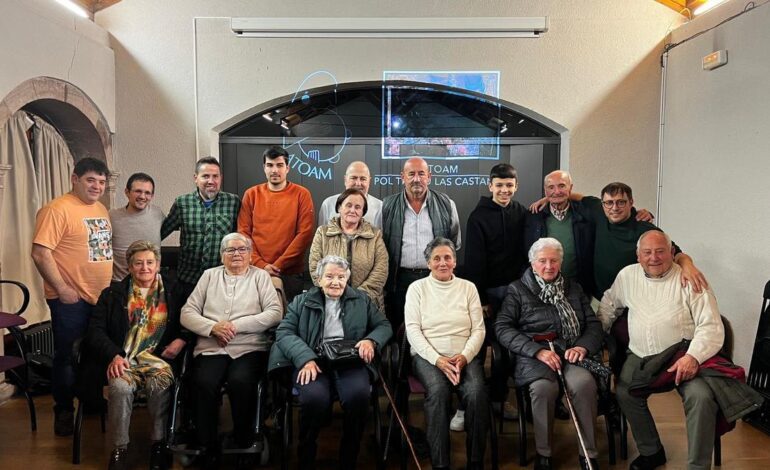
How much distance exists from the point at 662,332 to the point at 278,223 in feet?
7.42

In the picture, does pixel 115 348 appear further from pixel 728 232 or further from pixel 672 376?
pixel 728 232

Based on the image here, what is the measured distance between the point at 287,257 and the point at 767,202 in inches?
121

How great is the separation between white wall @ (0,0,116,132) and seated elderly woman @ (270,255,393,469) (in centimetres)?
245

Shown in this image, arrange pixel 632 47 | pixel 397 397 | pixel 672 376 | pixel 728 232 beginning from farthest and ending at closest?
1. pixel 632 47
2. pixel 728 232
3. pixel 397 397
4. pixel 672 376

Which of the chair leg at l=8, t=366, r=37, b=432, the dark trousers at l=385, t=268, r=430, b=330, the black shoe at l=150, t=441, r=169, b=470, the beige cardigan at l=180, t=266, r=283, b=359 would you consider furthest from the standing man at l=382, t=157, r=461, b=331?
the chair leg at l=8, t=366, r=37, b=432

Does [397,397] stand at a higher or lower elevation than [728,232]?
lower

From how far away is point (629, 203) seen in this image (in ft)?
9.98

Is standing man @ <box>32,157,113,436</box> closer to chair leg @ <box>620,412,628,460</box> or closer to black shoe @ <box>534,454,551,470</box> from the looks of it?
black shoe @ <box>534,454,551,470</box>

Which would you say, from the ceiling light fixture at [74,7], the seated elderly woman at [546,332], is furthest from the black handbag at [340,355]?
the ceiling light fixture at [74,7]

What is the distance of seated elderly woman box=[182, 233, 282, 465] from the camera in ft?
8.51

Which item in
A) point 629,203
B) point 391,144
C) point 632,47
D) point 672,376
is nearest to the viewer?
point 672,376

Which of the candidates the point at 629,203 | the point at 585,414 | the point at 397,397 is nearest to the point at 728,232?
the point at 629,203

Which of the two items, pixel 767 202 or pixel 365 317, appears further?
pixel 767 202

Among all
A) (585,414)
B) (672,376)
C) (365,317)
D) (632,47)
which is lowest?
(585,414)
